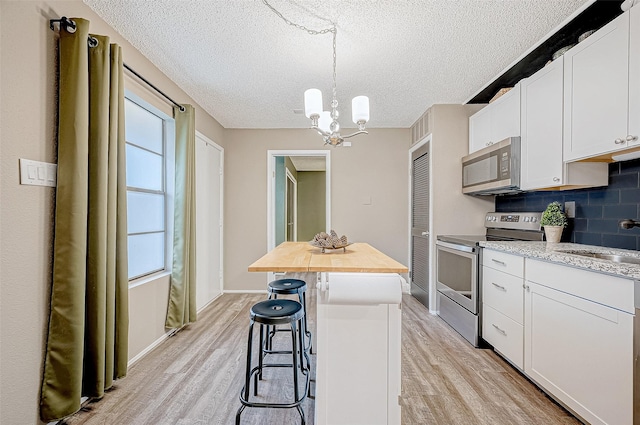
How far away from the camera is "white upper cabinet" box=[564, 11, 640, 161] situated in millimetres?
1564

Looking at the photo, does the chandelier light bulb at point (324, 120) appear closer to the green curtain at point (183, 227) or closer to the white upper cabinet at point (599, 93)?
the green curtain at point (183, 227)

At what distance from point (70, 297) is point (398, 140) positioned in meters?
3.94

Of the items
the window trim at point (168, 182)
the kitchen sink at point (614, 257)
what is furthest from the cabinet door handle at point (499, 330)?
the window trim at point (168, 182)

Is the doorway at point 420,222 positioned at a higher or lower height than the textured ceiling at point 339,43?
lower

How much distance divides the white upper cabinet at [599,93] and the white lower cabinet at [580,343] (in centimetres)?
78

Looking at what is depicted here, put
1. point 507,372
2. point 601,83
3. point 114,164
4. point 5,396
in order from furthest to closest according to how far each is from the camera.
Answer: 1. point 507,372
2. point 114,164
3. point 601,83
4. point 5,396

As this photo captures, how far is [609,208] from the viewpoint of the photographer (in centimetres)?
199

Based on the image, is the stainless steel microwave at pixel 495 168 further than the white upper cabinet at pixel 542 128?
Yes

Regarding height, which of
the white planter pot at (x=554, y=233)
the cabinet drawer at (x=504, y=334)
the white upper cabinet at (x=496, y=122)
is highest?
the white upper cabinet at (x=496, y=122)

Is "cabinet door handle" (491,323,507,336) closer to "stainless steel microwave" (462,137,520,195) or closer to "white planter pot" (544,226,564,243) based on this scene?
"white planter pot" (544,226,564,243)

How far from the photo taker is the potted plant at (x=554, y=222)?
2.25 m

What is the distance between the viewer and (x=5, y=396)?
1.32 m

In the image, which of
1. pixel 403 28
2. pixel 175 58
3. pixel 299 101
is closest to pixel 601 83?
pixel 403 28

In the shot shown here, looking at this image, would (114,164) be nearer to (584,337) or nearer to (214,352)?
(214,352)
